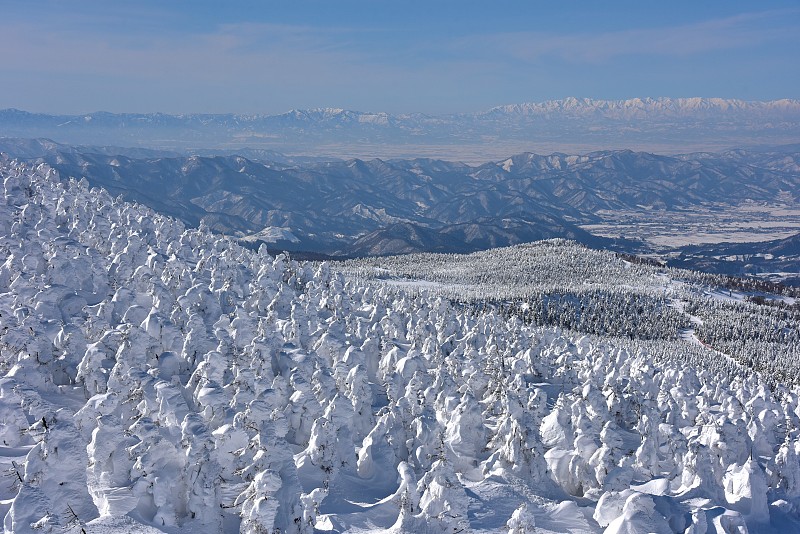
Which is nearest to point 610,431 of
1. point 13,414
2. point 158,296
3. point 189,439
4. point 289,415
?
point 289,415

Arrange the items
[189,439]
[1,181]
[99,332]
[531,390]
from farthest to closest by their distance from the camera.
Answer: [1,181] → [531,390] → [99,332] → [189,439]

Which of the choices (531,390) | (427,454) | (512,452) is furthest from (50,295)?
(531,390)

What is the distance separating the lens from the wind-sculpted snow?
2769 centimetres

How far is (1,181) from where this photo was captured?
111500 millimetres

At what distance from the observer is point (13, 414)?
3108 cm

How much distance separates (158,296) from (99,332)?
41.4ft

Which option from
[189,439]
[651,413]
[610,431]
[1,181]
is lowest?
[651,413]

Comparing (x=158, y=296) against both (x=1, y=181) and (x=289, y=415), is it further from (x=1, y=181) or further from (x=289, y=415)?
(x=1, y=181)

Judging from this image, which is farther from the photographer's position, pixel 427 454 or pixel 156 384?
pixel 427 454

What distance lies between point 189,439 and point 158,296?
113 feet

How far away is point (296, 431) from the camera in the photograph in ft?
140

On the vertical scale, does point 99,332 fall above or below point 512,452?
above

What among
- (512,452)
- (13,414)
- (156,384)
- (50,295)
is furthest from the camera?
(50,295)

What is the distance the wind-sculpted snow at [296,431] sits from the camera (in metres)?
27.7
